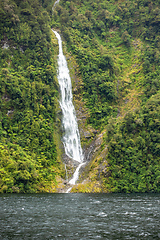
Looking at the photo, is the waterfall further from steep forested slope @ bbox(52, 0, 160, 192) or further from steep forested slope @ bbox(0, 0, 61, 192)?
steep forested slope @ bbox(52, 0, 160, 192)

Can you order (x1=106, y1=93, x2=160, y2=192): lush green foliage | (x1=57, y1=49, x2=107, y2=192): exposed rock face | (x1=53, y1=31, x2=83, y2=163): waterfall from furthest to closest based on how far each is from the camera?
(x1=53, y1=31, x2=83, y2=163): waterfall < (x1=57, y1=49, x2=107, y2=192): exposed rock face < (x1=106, y1=93, x2=160, y2=192): lush green foliage

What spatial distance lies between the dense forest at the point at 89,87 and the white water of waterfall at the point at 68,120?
8.25ft

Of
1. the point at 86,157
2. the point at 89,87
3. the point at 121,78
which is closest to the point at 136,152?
the point at 86,157

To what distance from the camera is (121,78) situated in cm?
7031

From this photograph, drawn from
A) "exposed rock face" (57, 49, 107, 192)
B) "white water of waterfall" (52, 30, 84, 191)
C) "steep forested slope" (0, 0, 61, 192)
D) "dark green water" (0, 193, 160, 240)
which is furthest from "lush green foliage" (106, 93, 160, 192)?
"dark green water" (0, 193, 160, 240)

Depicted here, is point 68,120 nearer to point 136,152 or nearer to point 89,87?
point 89,87

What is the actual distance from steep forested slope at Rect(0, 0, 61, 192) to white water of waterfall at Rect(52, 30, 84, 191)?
2.70 meters

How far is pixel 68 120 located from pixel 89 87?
41.9ft

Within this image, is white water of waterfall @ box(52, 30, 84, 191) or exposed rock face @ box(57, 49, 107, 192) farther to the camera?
white water of waterfall @ box(52, 30, 84, 191)

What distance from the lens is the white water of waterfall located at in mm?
54000

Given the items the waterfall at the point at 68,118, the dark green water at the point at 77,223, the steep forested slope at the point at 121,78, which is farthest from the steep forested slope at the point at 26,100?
the dark green water at the point at 77,223

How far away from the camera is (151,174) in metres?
44.7

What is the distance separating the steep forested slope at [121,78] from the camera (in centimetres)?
4612

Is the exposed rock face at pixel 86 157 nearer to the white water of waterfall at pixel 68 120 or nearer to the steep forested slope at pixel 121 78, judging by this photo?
the steep forested slope at pixel 121 78
